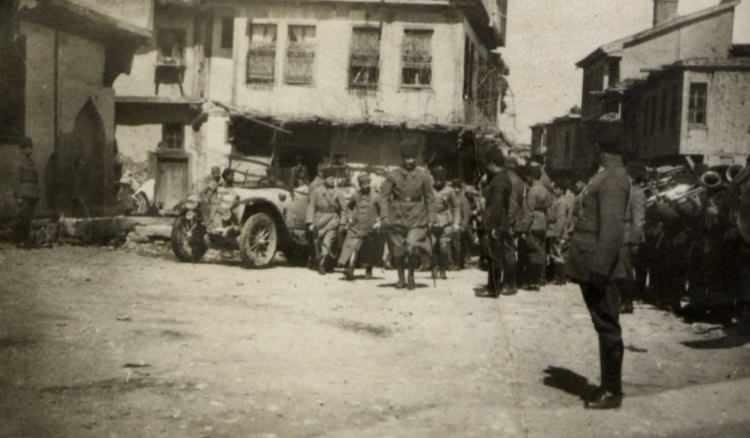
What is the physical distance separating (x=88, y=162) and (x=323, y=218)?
5.87 meters

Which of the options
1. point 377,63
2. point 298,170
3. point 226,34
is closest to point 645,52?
point 377,63

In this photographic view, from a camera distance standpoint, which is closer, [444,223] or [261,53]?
[444,223]

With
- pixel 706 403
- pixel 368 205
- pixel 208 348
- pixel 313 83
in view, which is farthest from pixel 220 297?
pixel 313 83

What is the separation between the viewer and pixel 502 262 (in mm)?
11500

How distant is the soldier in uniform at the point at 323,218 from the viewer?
13523 mm

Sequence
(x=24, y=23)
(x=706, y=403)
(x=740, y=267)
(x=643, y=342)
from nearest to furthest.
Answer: (x=706, y=403) < (x=643, y=342) < (x=740, y=267) < (x=24, y=23)

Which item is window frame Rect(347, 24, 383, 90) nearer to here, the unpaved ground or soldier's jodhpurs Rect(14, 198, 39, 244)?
soldier's jodhpurs Rect(14, 198, 39, 244)

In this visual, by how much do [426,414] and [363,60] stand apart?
746 inches

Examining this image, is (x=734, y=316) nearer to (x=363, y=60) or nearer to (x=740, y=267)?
(x=740, y=267)

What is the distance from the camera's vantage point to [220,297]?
388 inches

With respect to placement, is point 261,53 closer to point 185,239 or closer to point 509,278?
point 185,239

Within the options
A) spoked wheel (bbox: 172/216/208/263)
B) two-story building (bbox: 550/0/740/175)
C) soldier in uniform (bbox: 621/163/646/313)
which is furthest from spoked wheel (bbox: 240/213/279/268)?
two-story building (bbox: 550/0/740/175)

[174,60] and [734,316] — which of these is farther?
[174,60]

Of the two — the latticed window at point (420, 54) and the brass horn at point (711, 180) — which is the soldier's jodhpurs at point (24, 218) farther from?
the latticed window at point (420, 54)
